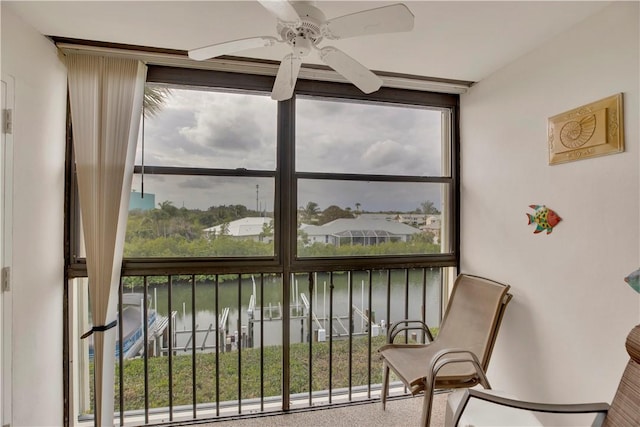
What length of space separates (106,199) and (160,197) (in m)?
0.34

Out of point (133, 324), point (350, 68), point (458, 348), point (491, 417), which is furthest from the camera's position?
point (133, 324)

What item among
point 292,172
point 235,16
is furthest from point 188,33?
point 292,172

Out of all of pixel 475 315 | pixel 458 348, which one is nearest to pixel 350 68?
pixel 475 315

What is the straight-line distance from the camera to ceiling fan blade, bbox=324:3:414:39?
1.15m

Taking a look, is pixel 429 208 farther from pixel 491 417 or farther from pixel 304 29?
pixel 304 29

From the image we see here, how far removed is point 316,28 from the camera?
4.19 ft

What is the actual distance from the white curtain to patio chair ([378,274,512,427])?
1.90 metres

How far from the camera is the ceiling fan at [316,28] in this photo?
1.15 metres

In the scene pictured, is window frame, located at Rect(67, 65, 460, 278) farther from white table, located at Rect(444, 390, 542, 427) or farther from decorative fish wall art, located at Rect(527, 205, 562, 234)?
white table, located at Rect(444, 390, 542, 427)

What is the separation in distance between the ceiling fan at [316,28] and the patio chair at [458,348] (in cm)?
172

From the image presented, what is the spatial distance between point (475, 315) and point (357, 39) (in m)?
2.06

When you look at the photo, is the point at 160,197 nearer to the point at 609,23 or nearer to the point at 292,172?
the point at 292,172

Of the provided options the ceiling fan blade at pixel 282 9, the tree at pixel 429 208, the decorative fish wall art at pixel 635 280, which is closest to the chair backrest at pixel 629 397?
the decorative fish wall art at pixel 635 280

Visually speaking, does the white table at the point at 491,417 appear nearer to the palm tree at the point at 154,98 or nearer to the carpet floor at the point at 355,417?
the carpet floor at the point at 355,417
